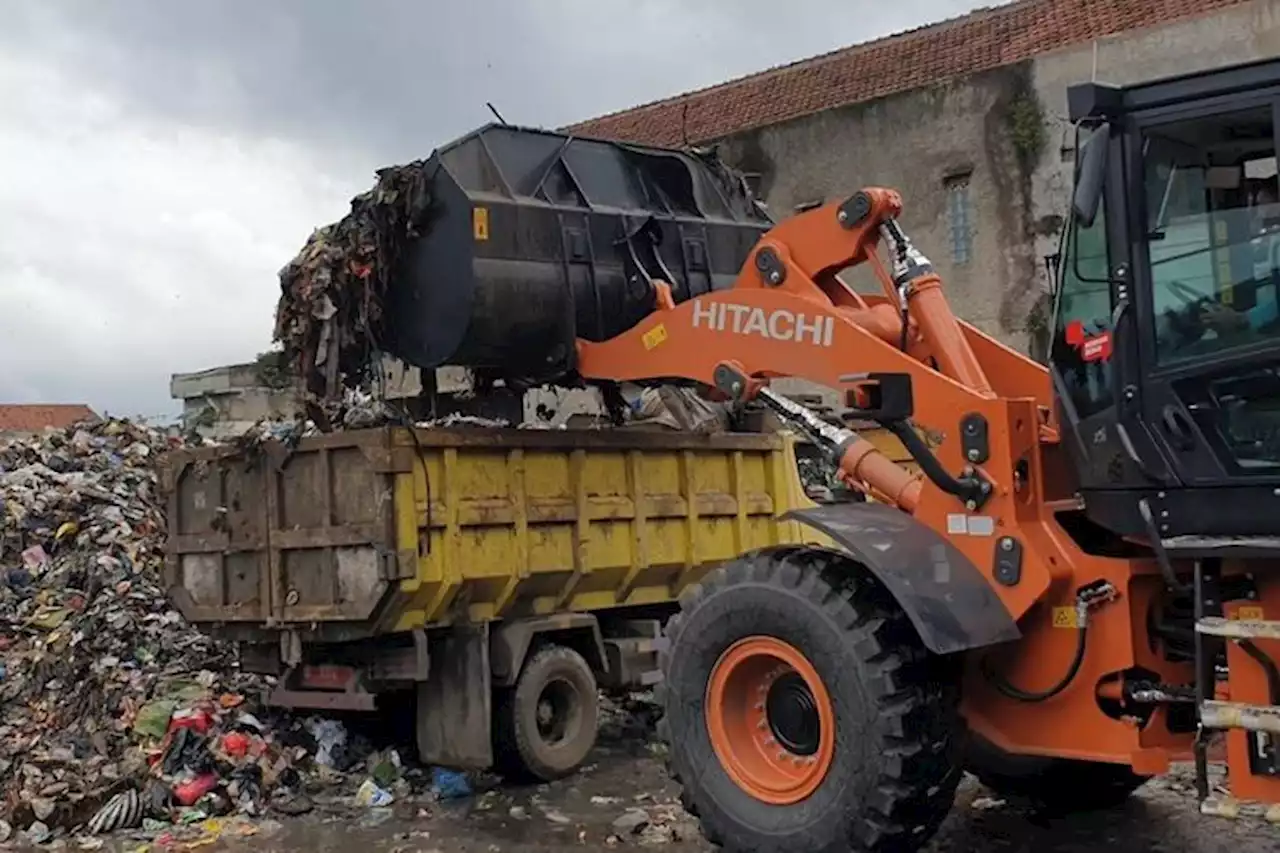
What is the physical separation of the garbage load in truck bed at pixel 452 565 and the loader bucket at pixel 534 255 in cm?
53

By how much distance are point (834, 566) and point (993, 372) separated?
1315 millimetres

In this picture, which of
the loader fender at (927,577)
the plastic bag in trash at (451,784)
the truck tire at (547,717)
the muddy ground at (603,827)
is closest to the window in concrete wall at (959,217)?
the truck tire at (547,717)

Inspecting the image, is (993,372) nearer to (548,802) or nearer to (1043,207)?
(548,802)

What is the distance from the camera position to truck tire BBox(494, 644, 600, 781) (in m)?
7.20

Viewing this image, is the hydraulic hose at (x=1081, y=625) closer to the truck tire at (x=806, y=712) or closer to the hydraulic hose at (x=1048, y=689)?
the hydraulic hose at (x=1048, y=689)

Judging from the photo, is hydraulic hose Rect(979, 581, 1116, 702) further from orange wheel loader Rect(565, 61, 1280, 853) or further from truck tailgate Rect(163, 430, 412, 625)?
truck tailgate Rect(163, 430, 412, 625)

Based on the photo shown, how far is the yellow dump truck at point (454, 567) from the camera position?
22.2 feet

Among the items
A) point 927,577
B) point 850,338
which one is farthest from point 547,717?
point 927,577

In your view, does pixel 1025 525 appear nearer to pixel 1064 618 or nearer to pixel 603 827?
pixel 1064 618

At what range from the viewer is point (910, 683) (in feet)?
15.3

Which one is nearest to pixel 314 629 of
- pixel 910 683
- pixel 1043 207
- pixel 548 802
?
pixel 548 802

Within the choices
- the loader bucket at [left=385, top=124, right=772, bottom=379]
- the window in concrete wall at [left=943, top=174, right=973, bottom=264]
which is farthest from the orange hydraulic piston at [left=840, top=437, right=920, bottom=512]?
the window in concrete wall at [left=943, top=174, right=973, bottom=264]

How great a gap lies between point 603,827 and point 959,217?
13750 mm

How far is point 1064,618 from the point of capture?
480 centimetres
